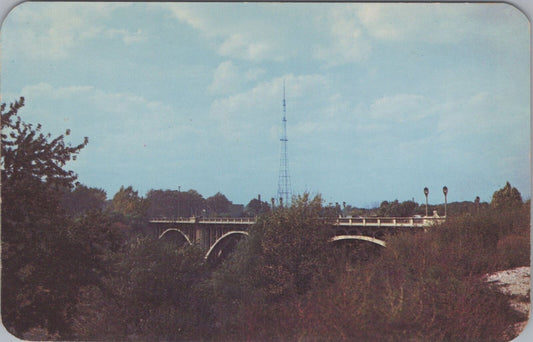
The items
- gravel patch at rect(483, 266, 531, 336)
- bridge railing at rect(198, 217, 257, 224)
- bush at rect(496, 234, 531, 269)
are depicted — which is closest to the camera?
gravel patch at rect(483, 266, 531, 336)

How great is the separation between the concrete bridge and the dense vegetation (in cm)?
179

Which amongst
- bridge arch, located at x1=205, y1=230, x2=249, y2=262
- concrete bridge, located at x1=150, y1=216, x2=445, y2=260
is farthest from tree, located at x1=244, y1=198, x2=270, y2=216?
bridge arch, located at x1=205, y1=230, x2=249, y2=262

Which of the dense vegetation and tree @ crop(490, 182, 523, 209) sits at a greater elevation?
tree @ crop(490, 182, 523, 209)

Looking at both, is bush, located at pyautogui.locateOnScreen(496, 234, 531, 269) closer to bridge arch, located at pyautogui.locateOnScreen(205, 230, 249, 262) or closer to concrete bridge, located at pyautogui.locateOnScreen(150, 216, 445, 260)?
concrete bridge, located at pyautogui.locateOnScreen(150, 216, 445, 260)

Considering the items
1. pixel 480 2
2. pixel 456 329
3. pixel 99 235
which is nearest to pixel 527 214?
pixel 456 329

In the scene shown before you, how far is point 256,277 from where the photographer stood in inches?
684

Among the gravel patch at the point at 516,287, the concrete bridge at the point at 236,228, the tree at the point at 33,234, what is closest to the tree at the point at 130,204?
the concrete bridge at the point at 236,228

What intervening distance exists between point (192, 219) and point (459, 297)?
3051 centimetres

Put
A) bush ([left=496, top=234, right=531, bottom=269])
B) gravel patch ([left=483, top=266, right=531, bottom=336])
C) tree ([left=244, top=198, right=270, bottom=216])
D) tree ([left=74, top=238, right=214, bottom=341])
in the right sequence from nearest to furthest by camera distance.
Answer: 1. gravel patch ([left=483, top=266, right=531, bottom=336])
2. bush ([left=496, top=234, right=531, bottom=269])
3. tree ([left=74, top=238, right=214, bottom=341])
4. tree ([left=244, top=198, right=270, bottom=216])

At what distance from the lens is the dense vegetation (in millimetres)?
7359

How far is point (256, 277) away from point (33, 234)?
31.4ft

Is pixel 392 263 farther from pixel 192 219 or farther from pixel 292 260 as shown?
pixel 192 219

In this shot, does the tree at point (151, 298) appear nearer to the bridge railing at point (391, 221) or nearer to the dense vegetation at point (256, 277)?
the dense vegetation at point (256, 277)

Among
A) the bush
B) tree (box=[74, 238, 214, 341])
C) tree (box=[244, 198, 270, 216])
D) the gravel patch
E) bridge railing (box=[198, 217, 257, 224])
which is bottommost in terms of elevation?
tree (box=[74, 238, 214, 341])
